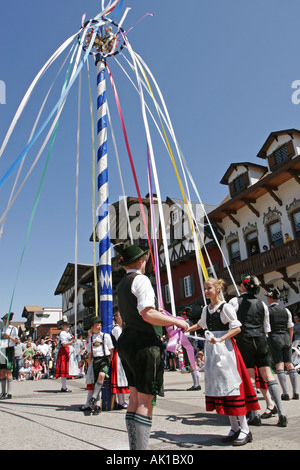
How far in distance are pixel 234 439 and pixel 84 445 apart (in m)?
1.54

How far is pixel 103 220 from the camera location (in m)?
6.74

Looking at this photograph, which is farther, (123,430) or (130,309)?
(123,430)

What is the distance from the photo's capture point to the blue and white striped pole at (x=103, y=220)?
652cm

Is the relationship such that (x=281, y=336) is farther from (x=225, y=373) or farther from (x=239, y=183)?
(x=239, y=183)

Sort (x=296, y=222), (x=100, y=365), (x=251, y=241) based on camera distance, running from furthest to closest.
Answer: (x=251, y=241), (x=296, y=222), (x=100, y=365)

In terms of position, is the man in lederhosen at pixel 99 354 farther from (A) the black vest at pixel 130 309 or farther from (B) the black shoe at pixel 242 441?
(A) the black vest at pixel 130 309

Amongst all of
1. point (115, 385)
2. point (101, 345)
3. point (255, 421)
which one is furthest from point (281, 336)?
point (101, 345)

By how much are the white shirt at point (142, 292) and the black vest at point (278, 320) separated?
4.02 meters

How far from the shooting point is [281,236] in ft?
58.1

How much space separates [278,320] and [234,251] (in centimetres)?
1497

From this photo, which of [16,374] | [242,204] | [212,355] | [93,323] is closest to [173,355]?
[16,374]

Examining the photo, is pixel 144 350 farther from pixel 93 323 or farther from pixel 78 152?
pixel 78 152

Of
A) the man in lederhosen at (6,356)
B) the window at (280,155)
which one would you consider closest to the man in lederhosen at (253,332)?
the man in lederhosen at (6,356)

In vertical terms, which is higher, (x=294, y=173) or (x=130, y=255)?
(x=294, y=173)
